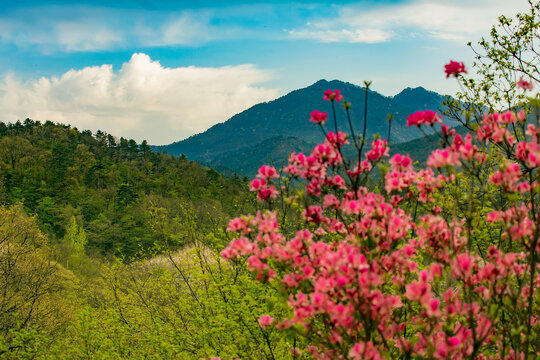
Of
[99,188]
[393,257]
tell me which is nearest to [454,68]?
[393,257]

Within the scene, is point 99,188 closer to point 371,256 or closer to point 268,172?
point 268,172

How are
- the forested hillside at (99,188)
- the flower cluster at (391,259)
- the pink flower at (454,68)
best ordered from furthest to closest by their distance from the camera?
the forested hillside at (99,188) → the pink flower at (454,68) → the flower cluster at (391,259)

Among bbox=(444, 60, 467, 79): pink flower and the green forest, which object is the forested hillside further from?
bbox=(444, 60, 467, 79): pink flower

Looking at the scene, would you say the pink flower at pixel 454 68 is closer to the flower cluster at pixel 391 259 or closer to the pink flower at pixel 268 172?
the flower cluster at pixel 391 259

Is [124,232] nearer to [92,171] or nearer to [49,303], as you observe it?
[92,171]

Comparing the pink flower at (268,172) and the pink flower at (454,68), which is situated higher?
the pink flower at (454,68)

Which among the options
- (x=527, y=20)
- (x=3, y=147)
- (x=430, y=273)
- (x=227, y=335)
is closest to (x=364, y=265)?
(x=430, y=273)

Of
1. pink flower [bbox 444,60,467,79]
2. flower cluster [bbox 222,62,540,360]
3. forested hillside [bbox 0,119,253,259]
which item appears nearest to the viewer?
flower cluster [bbox 222,62,540,360]

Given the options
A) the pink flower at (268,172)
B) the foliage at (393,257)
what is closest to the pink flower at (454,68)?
the foliage at (393,257)

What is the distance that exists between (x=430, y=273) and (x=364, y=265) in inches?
23.4

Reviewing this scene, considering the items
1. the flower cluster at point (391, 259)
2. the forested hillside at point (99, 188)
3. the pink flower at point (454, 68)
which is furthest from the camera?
the forested hillside at point (99, 188)

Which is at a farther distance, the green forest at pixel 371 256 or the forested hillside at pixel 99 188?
the forested hillside at pixel 99 188

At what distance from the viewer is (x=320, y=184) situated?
128 inches

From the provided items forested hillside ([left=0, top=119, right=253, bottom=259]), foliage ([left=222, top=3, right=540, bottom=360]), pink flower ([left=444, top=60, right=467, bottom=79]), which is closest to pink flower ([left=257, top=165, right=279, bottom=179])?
foliage ([left=222, top=3, right=540, bottom=360])
